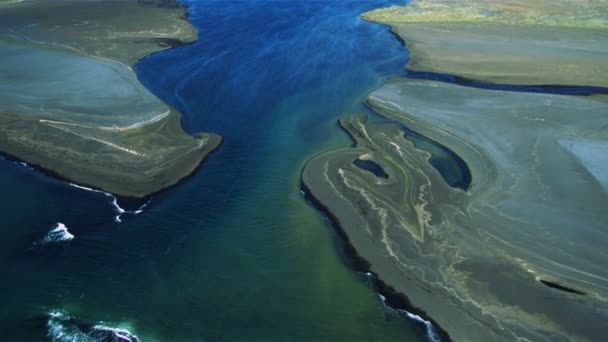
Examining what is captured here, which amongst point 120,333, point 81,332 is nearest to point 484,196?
point 120,333

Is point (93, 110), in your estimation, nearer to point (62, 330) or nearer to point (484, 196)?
point (62, 330)

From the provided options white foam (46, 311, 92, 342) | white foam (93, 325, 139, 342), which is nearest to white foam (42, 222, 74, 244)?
white foam (46, 311, 92, 342)

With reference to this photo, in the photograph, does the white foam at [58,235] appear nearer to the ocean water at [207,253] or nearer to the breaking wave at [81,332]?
the ocean water at [207,253]

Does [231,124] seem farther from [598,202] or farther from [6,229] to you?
[598,202]

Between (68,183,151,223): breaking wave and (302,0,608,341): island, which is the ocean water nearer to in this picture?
(68,183,151,223): breaking wave

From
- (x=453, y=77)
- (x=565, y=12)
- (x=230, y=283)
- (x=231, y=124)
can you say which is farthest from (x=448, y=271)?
(x=565, y=12)

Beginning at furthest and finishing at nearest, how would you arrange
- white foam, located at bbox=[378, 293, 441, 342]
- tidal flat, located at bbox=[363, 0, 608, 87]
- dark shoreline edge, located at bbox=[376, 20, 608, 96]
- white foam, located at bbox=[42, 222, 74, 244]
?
tidal flat, located at bbox=[363, 0, 608, 87] → dark shoreline edge, located at bbox=[376, 20, 608, 96] → white foam, located at bbox=[42, 222, 74, 244] → white foam, located at bbox=[378, 293, 441, 342]
